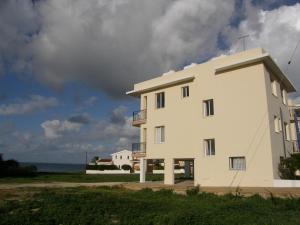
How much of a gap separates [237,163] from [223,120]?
3333 millimetres

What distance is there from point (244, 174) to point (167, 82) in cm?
1035

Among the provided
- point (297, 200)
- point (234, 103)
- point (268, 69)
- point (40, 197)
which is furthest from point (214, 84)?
point (40, 197)

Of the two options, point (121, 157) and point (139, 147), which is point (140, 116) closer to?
point (139, 147)

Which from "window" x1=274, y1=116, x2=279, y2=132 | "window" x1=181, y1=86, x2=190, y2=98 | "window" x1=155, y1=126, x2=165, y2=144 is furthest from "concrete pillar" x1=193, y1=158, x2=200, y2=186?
"window" x1=274, y1=116, x2=279, y2=132

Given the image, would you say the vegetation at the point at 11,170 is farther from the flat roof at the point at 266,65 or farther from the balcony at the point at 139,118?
the flat roof at the point at 266,65

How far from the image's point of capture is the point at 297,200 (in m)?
15.1

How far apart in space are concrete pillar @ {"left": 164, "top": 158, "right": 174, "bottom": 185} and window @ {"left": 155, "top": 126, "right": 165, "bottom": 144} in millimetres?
1992

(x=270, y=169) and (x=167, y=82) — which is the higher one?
(x=167, y=82)

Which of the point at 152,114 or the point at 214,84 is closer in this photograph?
the point at 214,84

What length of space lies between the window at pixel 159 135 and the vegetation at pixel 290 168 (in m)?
10.2

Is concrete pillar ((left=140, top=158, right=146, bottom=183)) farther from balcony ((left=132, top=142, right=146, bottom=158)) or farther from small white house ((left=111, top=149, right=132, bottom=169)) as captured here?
small white house ((left=111, top=149, right=132, bottom=169))

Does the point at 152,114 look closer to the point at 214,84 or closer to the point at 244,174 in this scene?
the point at 214,84

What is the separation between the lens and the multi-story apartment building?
2219 centimetres

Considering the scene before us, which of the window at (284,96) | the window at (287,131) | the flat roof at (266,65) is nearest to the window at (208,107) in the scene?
the flat roof at (266,65)
